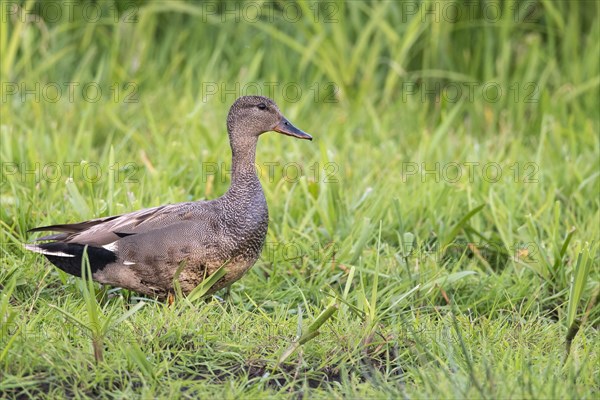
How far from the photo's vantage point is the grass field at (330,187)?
325 centimetres

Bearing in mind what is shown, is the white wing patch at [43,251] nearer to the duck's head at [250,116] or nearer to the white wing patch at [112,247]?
the white wing patch at [112,247]

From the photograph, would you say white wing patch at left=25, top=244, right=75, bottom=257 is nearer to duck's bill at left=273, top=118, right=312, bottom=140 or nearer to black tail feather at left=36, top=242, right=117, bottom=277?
black tail feather at left=36, top=242, right=117, bottom=277

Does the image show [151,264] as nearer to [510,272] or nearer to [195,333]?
[195,333]

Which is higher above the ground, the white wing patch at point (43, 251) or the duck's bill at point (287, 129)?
the duck's bill at point (287, 129)

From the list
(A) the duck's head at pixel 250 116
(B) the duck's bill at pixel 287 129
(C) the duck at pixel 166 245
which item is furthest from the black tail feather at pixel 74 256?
(B) the duck's bill at pixel 287 129

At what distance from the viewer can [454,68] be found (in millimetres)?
6688

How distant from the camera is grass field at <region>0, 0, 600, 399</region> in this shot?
3.25 meters

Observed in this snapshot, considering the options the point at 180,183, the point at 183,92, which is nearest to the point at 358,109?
the point at 183,92

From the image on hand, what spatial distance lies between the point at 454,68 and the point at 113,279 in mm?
3566

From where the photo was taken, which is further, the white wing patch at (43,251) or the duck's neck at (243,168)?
the duck's neck at (243,168)

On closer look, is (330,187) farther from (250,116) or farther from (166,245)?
(166,245)

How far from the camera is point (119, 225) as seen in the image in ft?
12.9

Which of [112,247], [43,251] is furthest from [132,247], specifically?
[43,251]

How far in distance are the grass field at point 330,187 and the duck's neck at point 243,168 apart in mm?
423
